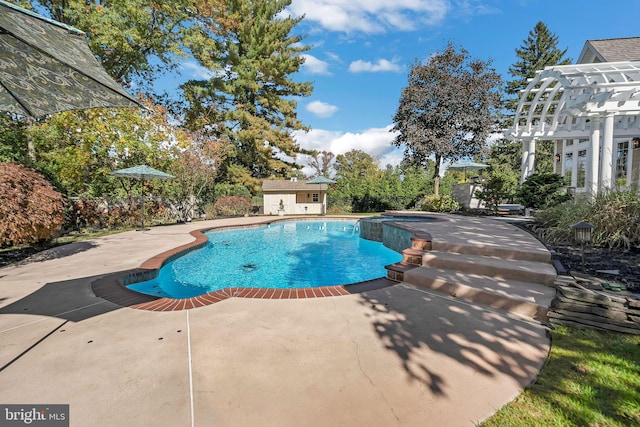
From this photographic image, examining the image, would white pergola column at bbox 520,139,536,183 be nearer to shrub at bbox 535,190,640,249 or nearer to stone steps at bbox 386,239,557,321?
shrub at bbox 535,190,640,249

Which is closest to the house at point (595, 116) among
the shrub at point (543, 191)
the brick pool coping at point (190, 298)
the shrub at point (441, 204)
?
the shrub at point (543, 191)

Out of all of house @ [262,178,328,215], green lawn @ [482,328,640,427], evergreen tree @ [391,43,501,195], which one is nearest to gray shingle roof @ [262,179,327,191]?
house @ [262,178,328,215]

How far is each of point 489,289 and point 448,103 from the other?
15.7 meters

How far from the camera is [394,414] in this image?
1.78 metres

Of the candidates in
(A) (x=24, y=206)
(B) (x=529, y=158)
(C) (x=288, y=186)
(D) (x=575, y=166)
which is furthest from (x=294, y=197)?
(D) (x=575, y=166)

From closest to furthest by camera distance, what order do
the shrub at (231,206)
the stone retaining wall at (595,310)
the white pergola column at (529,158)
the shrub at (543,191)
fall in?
1. the stone retaining wall at (595,310)
2. the shrub at (543,191)
3. the white pergola column at (529,158)
4. the shrub at (231,206)

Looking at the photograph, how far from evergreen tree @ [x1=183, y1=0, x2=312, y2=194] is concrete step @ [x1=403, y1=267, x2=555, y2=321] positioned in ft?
69.1

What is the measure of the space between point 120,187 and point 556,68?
64.4ft

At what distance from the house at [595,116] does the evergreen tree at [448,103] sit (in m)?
3.89

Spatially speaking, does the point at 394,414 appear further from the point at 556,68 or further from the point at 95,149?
the point at 95,149

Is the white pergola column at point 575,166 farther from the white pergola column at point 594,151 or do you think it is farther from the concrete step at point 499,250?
the concrete step at point 499,250

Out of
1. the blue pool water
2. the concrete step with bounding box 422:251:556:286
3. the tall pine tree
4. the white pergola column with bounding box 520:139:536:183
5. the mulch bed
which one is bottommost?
the blue pool water

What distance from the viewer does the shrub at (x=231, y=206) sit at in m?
18.3

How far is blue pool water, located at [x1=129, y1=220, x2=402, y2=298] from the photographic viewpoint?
19.1 feet
